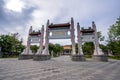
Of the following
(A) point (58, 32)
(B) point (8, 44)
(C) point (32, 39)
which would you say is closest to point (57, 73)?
(A) point (58, 32)

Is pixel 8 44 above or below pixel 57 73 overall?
above

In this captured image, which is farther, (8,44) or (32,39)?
(8,44)

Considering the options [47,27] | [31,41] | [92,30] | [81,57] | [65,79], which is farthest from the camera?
[31,41]

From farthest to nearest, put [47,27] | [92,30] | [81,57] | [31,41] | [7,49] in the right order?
[7,49], [31,41], [47,27], [92,30], [81,57]

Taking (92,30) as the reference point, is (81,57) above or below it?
below

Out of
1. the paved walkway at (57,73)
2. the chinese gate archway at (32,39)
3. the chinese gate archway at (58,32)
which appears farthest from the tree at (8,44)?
the paved walkway at (57,73)

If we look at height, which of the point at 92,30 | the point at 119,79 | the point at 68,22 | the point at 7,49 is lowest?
the point at 119,79

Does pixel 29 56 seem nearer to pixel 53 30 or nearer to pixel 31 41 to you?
pixel 31 41

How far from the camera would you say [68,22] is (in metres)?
18.3

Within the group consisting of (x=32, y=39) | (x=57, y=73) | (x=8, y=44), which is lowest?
(x=57, y=73)

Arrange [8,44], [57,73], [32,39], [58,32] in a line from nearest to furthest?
1. [57,73]
2. [58,32]
3. [32,39]
4. [8,44]

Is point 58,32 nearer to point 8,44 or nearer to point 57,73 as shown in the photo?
point 57,73

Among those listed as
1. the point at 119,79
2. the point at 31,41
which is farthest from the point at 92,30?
the point at 119,79

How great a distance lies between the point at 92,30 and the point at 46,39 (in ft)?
24.7
